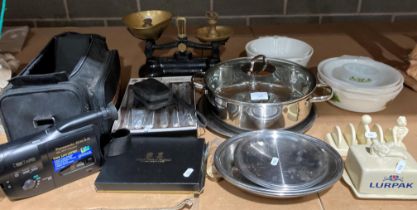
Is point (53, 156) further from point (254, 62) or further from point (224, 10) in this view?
point (224, 10)

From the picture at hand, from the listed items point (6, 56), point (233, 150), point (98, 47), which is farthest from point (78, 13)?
point (233, 150)

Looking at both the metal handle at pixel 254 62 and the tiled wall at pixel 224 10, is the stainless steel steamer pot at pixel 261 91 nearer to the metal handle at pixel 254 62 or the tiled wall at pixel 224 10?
the metal handle at pixel 254 62

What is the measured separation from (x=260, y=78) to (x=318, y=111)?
155 mm

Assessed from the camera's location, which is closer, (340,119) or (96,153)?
(96,153)

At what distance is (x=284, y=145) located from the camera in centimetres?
75

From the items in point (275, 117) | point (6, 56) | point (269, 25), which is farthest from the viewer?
point (269, 25)

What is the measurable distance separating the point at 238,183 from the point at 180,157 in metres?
0.14

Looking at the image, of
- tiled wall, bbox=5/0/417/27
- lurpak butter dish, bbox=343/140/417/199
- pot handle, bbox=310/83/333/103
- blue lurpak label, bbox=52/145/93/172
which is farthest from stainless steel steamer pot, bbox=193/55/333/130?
tiled wall, bbox=5/0/417/27

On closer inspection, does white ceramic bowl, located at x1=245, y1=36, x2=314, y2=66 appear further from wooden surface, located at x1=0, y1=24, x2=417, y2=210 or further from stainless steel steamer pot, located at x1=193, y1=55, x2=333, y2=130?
stainless steel steamer pot, located at x1=193, y1=55, x2=333, y2=130

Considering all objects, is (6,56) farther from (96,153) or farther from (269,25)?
(269,25)

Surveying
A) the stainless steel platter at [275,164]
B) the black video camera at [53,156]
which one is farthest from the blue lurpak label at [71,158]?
the stainless steel platter at [275,164]

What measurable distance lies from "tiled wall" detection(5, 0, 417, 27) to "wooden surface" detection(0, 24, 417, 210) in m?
0.06

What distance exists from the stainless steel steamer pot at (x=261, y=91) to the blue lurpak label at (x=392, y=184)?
22 cm

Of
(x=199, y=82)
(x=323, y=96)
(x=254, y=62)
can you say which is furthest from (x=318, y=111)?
(x=199, y=82)
